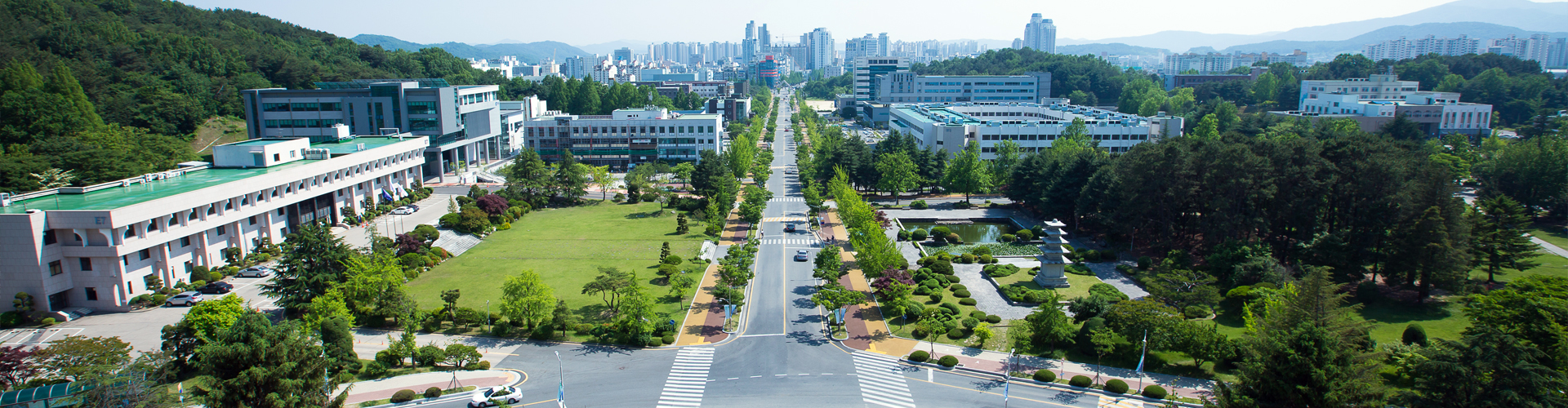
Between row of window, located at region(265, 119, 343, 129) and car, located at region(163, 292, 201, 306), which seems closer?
car, located at region(163, 292, 201, 306)

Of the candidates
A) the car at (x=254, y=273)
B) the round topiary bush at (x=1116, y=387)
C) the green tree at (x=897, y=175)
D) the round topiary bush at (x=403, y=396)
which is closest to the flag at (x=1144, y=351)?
the round topiary bush at (x=1116, y=387)

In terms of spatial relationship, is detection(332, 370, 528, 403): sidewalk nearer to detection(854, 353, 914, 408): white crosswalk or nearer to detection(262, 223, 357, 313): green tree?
detection(262, 223, 357, 313): green tree

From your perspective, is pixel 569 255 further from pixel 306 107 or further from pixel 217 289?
pixel 306 107

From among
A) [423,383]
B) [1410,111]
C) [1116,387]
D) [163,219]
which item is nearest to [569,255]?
[423,383]

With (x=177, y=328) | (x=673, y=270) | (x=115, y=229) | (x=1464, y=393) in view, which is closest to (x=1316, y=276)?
(x=1464, y=393)

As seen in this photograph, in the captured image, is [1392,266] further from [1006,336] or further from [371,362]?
[371,362]

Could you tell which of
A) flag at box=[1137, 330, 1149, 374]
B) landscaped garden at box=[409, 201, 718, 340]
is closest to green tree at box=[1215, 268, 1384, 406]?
flag at box=[1137, 330, 1149, 374]
